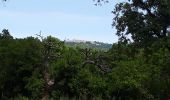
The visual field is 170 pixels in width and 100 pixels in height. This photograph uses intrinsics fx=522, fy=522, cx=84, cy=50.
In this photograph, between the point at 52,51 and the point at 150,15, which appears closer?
the point at 52,51

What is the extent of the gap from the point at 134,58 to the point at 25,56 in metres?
10.0

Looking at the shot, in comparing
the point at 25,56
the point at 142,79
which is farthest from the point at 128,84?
the point at 25,56

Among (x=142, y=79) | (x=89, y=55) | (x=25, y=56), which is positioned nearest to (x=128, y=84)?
(x=142, y=79)

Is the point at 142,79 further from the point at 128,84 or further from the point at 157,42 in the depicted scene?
the point at 157,42

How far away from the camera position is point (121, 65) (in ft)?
128

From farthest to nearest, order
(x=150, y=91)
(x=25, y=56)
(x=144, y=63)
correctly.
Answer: (x=25, y=56) → (x=144, y=63) → (x=150, y=91)

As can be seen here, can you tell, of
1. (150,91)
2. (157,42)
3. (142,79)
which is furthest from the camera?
(157,42)

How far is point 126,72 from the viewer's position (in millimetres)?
38938

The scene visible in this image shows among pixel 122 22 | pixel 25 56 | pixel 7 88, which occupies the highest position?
pixel 122 22

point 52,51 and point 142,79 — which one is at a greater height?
point 52,51

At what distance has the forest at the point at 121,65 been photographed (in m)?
35.6

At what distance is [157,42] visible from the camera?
1719 inches

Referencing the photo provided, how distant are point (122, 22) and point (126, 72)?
806 cm

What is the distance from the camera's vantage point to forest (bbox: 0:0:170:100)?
35619 mm
